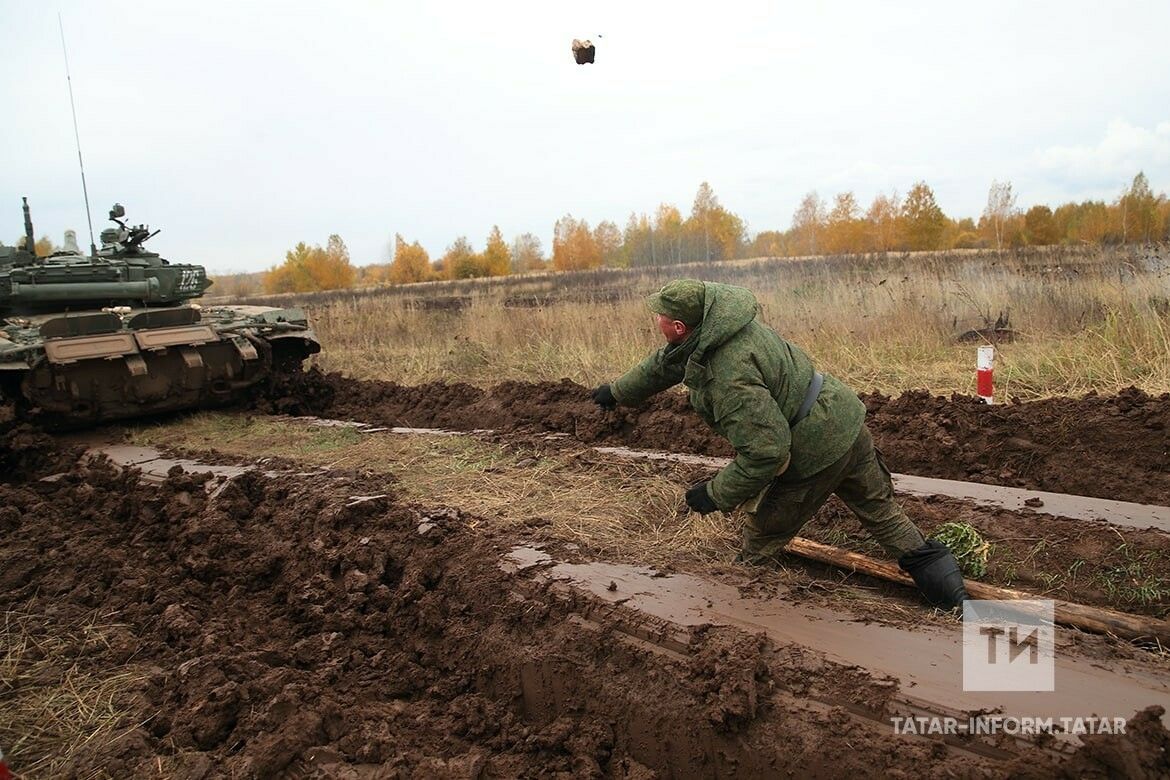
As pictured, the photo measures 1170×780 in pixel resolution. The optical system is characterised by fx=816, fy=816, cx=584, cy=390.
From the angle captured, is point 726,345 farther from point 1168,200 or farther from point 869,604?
point 1168,200

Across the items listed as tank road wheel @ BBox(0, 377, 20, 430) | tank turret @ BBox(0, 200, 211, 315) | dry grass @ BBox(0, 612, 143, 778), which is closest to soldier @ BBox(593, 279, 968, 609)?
dry grass @ BBox(0, 612, 143, 778)

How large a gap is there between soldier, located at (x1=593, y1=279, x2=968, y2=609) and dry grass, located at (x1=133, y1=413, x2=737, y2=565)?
52 centimetres

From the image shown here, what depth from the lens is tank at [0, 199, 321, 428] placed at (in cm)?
786

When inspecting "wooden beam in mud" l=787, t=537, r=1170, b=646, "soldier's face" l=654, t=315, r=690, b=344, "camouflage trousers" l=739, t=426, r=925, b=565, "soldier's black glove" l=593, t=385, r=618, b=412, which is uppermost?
"soldier's face" l=654, t=315, r=690, b=344

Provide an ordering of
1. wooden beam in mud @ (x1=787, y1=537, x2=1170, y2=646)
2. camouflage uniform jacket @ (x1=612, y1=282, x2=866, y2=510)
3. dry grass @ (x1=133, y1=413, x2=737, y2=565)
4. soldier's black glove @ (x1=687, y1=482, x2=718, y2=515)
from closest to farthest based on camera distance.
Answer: wooden beam in mud @ (x1=787, y1=537, x2=1170, y2=646) → camouflage uniform jacket @ (x1=612, y1=282, x2=866, y2=510) → soldier's black glove @ (x1=687, y1=482, x2=718, y2=515) → dry grass @ (x1=133, y1=413, x2=737, y2=565)

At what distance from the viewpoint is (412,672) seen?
3514 mm

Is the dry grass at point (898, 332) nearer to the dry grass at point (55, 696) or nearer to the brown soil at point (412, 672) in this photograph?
the brown soil at point (412, 672)

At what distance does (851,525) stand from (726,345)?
5.54ft

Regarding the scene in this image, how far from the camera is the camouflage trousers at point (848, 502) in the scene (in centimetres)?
380

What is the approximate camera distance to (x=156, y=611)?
410 centimetres

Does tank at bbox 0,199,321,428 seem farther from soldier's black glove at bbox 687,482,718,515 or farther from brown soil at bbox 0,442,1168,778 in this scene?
soldier's black glove at bbox 687,482,718,515

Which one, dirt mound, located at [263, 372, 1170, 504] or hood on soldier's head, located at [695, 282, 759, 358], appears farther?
dirt mound, located at [263, 372, 1170, 504]

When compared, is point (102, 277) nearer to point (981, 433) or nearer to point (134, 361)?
point (134, 361)
